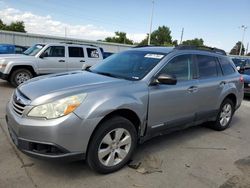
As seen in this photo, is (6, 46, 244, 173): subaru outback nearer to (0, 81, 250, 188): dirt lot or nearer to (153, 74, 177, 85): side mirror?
(153, 74, 177, 85): side mirror

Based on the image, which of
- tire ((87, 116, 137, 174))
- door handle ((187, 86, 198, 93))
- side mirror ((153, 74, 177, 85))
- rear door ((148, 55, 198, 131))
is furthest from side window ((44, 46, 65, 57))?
tire ((87, 116, 137, 174))

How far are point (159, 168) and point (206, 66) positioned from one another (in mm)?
2394

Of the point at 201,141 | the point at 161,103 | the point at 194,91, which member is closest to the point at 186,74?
the point at 194,91

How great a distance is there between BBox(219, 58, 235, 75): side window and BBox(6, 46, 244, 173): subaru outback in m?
0.53

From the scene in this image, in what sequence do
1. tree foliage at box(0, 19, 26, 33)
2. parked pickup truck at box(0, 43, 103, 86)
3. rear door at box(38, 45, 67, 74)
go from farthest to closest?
1. tree foliage at box(0, 19, 26, 33)
2. rear door at box(38, 45, 67, 74)
3. parked pickup truck at box(0, 43, 103, 86)

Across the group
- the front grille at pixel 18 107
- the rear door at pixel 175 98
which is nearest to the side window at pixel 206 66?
the rear door at pixel 175 98

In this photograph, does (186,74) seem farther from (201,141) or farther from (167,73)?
(201,141)

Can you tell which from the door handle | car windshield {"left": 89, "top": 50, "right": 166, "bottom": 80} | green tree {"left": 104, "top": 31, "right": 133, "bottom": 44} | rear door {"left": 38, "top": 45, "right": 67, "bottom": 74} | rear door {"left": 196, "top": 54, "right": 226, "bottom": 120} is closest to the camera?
car windshield {"left": 89, "top": 50, "right": 166, "bottom": 80}

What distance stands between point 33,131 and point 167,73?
2234 mm

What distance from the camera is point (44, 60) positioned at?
10352 millimetres

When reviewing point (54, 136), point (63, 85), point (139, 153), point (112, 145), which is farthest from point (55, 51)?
point (54, 136)

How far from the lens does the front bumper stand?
3.11 meters

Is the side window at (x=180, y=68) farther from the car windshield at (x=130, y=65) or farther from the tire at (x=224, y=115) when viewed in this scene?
the tire at (x=224, y=115)

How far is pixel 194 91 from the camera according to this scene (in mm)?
4828
